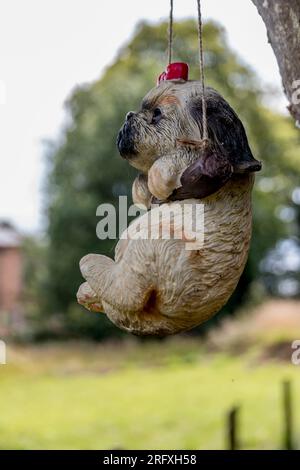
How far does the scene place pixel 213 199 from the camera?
1453mm

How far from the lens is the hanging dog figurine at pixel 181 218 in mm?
1410

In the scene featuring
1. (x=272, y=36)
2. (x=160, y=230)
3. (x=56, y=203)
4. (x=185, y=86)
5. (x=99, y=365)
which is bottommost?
(x=160, y=230)

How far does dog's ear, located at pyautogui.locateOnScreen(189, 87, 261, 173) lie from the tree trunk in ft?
1.03

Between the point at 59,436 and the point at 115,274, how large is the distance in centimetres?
480

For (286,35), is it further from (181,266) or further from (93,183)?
(93,183)

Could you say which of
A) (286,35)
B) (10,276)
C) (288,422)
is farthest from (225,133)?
(10,276)

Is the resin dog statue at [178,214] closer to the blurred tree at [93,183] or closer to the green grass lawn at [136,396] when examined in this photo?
the green grass lawn at [136,396]

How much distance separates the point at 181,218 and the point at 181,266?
9cm

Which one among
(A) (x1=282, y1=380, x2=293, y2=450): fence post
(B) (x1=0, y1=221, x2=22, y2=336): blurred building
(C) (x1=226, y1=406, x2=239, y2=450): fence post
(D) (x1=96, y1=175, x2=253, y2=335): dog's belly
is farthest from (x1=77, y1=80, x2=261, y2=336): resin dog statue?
(B) (x1=0, y1=221, x2=22, y2=336): blurred building

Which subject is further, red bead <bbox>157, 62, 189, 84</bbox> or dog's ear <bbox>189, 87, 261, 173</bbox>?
red bead <bbox>157, 62, 189, 84</bbox>

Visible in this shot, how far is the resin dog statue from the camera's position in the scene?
141cm

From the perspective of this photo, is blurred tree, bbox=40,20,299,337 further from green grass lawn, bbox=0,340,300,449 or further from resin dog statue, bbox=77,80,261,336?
resin dog statue, bbox=77,80,261,336
